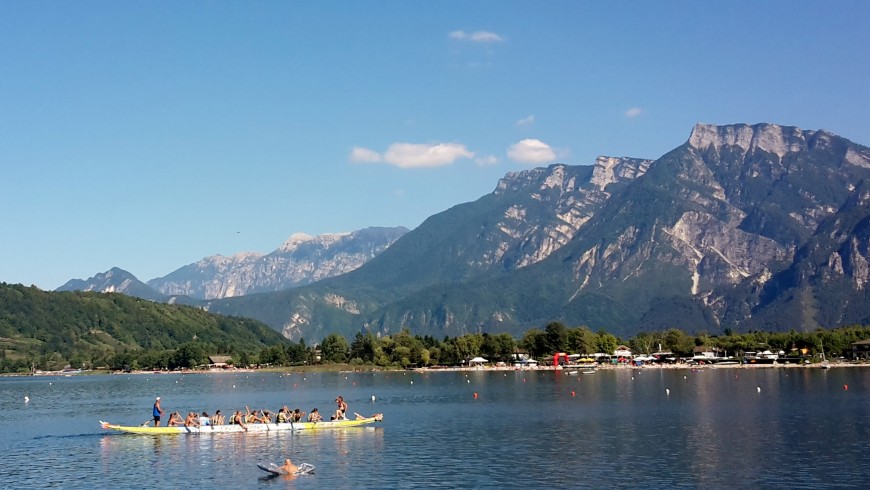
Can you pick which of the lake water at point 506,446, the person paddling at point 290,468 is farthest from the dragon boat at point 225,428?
the person paddling at point 290,468

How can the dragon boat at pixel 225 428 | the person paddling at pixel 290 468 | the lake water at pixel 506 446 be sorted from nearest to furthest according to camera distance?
the lake water at pixel 506 446
the person paddling at pixel 290 468
the dragon boat at pixel 225 428

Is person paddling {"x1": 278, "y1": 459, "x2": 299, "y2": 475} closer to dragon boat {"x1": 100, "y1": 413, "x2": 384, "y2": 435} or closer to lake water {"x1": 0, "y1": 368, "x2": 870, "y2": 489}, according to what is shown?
lake water {"x1": 0, "y1": 368, "x2": 870, "y2": 489}

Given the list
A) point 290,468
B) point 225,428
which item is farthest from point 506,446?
point 225,428

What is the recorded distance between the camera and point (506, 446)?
7556 centimetres

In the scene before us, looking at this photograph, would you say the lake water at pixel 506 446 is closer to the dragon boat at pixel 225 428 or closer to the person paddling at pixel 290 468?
the person paddling at pixel 290 468

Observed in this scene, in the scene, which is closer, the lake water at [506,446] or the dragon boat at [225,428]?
the lake water at [506,446]

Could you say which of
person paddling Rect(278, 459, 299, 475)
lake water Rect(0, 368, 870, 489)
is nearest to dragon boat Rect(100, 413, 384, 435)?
lake water Rect(0, 368, 870, 489)

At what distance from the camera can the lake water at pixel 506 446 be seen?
60.1 meters

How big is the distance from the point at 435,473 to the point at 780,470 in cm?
2394

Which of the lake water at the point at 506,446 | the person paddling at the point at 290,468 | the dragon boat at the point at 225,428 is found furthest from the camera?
the dragon boat at the point at 225,428

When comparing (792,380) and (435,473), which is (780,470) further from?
(792,380)

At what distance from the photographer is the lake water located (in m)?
60.1

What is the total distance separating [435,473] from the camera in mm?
62375

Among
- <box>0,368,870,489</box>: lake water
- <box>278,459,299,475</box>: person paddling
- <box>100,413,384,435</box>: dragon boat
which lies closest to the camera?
<box>0,368,870,489</box>: lake water
